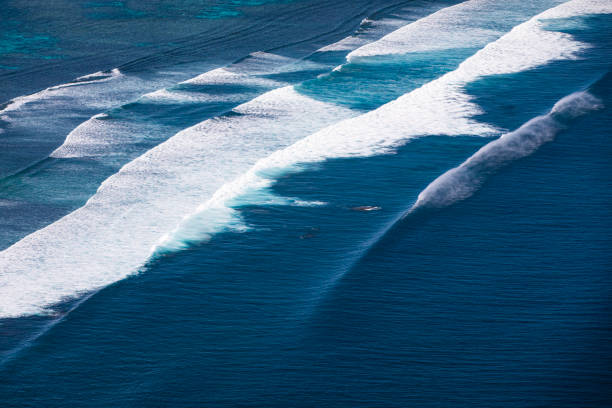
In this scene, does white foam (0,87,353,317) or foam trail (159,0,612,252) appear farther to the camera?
foam trail (159,0,612,252)

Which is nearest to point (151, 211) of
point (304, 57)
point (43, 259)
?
point (43, 259)

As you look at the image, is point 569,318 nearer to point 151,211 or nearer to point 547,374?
point 547,374

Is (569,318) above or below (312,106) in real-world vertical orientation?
below

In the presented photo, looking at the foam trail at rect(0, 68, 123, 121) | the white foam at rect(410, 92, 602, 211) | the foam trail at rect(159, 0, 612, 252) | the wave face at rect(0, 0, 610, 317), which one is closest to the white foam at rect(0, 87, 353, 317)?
the wave face at rect(0, 0, 610, 317)

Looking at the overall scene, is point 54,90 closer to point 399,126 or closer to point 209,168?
point 209,168

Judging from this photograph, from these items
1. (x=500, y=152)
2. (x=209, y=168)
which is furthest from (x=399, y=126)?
(x=209, y=168)

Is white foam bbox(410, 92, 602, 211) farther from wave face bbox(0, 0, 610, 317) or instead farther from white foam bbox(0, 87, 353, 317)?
white foam bbox(0, 87, 353, 317)

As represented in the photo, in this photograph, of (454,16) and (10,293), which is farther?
(454,16)
